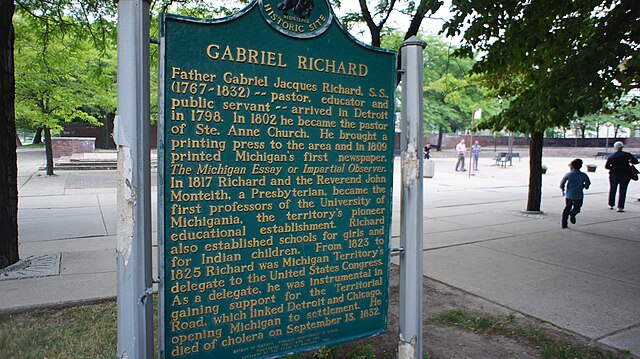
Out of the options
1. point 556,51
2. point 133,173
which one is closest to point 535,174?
point 556,51

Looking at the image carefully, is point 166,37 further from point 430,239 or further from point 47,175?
point 47,175

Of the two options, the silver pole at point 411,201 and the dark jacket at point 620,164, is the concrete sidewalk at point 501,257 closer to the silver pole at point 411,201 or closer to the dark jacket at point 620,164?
the dark jacket at point 620,164

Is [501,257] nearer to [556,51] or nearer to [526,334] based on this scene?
[526,334]

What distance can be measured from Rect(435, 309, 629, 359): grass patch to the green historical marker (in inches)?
60.8

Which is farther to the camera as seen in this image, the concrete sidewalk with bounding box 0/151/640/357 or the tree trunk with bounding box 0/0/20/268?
the tree trunk with bounding box 0/0/20/268

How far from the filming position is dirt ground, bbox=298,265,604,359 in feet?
11.9

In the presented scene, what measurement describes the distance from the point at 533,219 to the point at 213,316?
8.92m

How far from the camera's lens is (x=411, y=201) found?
3.05 m

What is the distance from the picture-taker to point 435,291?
5.15 meters

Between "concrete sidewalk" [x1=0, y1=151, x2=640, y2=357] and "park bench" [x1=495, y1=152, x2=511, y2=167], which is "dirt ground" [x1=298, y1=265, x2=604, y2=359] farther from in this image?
"park bench" [x1=495, y1=152, x2=511, y2=167]

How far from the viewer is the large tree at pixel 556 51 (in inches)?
199

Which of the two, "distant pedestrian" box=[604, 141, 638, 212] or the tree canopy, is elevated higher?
the tree canopy

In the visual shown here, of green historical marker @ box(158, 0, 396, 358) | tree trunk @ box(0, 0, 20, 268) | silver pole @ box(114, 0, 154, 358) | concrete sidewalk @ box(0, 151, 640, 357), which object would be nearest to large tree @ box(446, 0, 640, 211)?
concrete sidewalk @ box(0, 151, 640, 357)

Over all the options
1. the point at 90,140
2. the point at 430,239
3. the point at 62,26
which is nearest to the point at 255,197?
the point at 430,239
